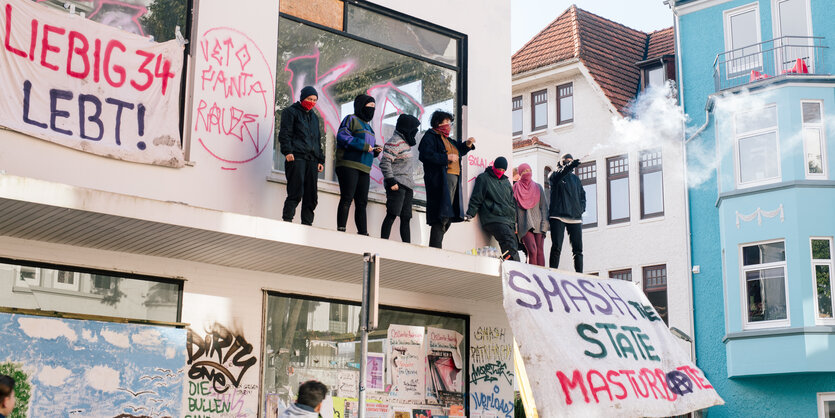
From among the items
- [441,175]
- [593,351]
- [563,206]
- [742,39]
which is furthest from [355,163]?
[742,39]

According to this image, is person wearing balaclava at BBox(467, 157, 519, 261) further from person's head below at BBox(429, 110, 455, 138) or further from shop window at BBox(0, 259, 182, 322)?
shop window at BBox(0, 259, 182, 322)

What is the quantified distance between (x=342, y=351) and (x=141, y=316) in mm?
2618

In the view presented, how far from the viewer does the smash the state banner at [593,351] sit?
1147 centimetres

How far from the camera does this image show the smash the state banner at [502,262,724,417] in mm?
11469

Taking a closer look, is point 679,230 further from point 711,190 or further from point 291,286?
point 291,286

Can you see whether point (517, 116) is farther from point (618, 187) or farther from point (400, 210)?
point (400, 210)

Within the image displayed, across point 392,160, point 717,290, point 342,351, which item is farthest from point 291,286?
point 717,290

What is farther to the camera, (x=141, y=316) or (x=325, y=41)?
(x=325, y=41)

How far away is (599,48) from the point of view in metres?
30.2

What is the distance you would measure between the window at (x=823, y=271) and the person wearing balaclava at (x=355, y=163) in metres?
14.6

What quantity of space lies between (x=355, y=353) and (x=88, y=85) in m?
4.44

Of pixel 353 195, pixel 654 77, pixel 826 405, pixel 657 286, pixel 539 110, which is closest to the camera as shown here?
pixel 353 195

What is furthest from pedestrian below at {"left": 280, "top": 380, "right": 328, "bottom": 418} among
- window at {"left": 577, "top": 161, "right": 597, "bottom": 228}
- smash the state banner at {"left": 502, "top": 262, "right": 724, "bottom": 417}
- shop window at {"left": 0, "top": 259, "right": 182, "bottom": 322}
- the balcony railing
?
window at {"left": 577, "top": 161, "right": 597, "bottom": 228}

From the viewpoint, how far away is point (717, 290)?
25000 mm
